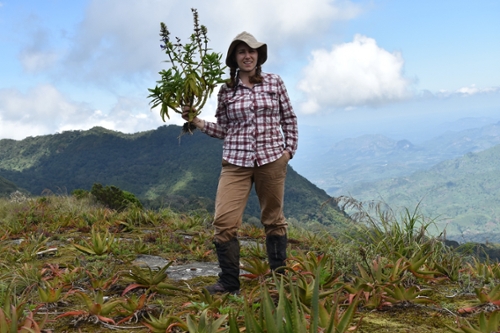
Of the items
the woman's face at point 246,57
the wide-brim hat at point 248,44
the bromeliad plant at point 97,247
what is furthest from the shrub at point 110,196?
the woman's face at point 246,57

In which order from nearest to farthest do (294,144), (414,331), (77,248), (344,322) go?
(344,322)
(414,331)
(294,144)
(77,248)

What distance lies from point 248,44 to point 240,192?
4.29ft

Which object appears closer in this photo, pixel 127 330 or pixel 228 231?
pixel 127 330

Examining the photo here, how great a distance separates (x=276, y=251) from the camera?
4.16 meters

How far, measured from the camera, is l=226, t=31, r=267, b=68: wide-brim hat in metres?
3.81

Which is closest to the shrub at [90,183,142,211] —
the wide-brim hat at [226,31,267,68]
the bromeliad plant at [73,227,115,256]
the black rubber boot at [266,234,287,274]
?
the bromeliad plant at [73,227,115,256]

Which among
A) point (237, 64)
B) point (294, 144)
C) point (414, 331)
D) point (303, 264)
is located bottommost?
point (414, 331)

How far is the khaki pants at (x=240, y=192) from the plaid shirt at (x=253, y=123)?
0.30 feet

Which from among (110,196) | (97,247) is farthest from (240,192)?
(110,196)

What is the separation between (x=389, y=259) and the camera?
14.0ft

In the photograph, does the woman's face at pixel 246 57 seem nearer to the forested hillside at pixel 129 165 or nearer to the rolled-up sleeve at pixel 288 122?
the rolled-up sleeve at pixel 288 122

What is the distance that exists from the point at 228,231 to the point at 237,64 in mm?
1554

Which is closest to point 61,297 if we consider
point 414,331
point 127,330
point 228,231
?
point 127,330

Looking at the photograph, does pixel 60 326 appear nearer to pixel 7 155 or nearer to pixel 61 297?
pixel 61 297
